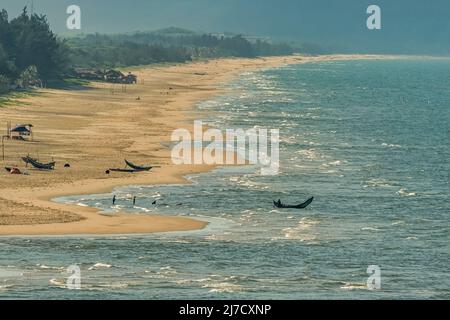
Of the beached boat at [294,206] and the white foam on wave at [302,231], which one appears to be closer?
the white foam on wave at [302,231]

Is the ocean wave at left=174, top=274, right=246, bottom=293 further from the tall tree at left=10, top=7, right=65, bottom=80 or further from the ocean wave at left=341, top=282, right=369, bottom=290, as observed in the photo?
the tall tree at left=10, top=7, right=65, bottom=80

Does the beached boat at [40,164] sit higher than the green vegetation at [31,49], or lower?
lower

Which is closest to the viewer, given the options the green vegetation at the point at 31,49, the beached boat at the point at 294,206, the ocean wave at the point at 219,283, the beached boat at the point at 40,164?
the ocean wave at the point at 219,283

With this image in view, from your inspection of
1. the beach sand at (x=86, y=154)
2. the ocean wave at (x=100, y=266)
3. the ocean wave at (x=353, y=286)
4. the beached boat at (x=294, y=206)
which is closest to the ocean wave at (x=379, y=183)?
the beached boat at (x=294, y=206)

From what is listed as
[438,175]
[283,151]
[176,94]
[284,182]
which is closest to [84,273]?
[284,182]

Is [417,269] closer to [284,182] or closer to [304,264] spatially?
[304,264]

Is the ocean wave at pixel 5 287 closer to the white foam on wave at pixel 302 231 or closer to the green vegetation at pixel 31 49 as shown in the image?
the white foam on wave at pixel 302 231

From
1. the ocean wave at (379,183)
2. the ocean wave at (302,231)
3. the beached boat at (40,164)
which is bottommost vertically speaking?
the ocean wave at (379,183)

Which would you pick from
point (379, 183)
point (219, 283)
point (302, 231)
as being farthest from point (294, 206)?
point (219, 283)

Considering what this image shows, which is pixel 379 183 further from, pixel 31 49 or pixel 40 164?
pixel 31 49
